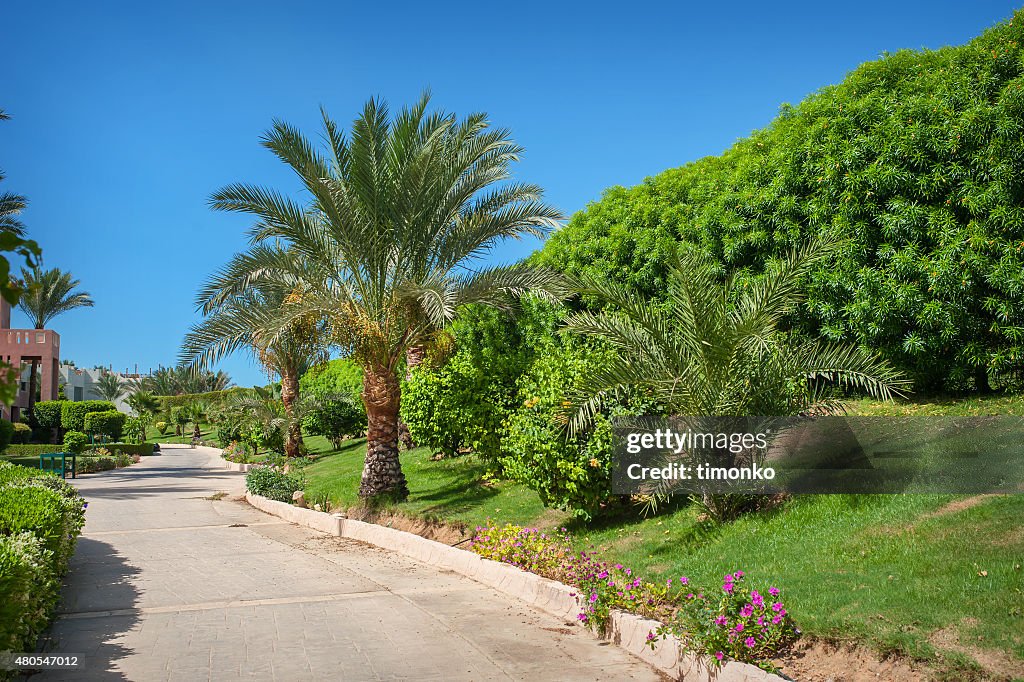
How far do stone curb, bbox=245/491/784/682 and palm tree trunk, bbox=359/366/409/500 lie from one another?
1.01 m

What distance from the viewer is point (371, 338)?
13.2 m

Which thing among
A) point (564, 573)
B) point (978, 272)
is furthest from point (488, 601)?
point (978, 272)

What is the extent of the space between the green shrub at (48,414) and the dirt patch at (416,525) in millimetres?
36117

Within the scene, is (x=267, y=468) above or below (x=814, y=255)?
below

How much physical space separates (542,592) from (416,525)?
4.89 meters

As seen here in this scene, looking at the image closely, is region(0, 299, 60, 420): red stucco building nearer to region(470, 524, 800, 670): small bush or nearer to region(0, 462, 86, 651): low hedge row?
region(0, 462, 86, 651): low hedge row

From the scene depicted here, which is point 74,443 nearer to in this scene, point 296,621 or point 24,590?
point 296,621

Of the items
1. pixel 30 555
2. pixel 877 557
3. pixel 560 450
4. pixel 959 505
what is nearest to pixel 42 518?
pixel 30 555

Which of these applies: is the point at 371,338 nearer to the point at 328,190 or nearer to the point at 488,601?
the point at 328,190

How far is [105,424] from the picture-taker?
4334cm

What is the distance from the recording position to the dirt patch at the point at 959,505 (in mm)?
7008

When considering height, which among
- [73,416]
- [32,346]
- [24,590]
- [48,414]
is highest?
[32,346]

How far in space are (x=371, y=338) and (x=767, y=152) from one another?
25.1ft

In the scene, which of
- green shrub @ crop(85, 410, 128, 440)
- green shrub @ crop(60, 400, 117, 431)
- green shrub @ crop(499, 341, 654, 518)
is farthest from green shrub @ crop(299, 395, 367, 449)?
green shrub @ crop(60, 400, 117, 431)
